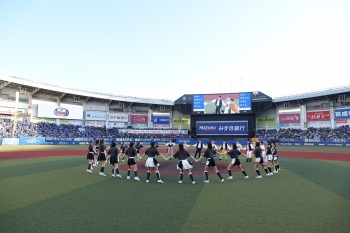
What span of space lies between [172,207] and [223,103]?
170ft

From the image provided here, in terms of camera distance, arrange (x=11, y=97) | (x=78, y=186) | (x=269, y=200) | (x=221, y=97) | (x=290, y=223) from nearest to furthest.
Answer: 1. (x=290, y=223)
2. (x=269, y=200)
3. (x=78, y=186)
4. (x=11, y=97)
5. (x=221, y=97)

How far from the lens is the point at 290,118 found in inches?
2287

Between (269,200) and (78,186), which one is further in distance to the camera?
(78,186)

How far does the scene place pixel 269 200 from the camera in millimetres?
8164

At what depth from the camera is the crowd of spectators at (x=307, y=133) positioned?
47878mm

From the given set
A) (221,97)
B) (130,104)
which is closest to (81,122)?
(130,104)

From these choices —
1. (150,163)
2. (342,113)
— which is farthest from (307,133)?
(150,163)

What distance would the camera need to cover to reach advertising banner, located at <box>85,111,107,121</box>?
6281 cm

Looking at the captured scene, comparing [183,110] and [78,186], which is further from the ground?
[183,110]

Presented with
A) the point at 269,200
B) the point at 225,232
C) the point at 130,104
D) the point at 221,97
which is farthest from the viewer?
the point at 130,104

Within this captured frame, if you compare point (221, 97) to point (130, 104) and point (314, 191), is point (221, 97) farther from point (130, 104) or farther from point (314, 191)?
point (314, 191)

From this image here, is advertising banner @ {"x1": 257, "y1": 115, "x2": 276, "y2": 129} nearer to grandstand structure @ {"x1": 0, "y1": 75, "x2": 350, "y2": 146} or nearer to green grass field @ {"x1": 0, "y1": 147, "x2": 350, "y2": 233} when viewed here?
grandstand structure @ {"x1": 0, "y1": 75, "x2": 350, "y2": 146}

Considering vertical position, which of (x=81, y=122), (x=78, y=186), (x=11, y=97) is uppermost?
(x=11, y=97)

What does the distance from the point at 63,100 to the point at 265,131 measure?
58984 millimetres
